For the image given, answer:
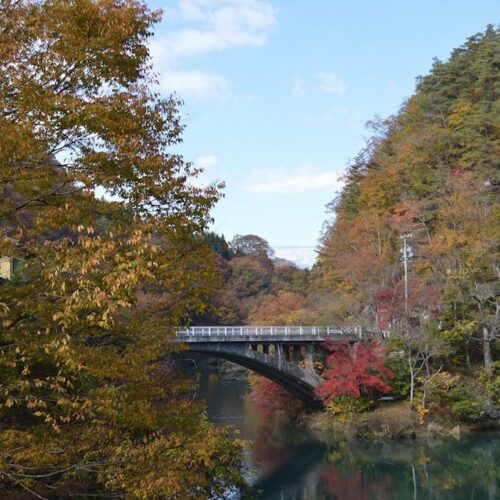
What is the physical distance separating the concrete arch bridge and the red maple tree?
1.81 meters

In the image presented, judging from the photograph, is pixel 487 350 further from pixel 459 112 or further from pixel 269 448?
pixel 459 112

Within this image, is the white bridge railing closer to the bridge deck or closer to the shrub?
the bridge deck

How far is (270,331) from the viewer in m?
32.5

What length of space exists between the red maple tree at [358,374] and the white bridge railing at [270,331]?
1.99m

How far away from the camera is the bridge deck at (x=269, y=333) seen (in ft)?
102

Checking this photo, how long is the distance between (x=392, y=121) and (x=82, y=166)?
4606 centimetres

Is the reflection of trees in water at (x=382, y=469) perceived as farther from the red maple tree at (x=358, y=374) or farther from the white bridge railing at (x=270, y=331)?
the white bridge railing at (x=270, y=331)

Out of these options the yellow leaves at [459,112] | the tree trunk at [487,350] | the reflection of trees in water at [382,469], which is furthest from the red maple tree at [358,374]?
the yellow leaves at [459,112]

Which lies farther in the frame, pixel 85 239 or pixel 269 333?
pixel 269 333

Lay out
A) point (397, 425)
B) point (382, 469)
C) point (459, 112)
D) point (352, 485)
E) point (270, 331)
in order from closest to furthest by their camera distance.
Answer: point (352, 485) < point (382, 469) < point (397, 425) < point (270, 331) < point (459, 112)

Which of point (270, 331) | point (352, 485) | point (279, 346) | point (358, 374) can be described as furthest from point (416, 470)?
point (270, 331)

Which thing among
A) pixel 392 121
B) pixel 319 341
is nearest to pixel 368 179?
pixel 392 121

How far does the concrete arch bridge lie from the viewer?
31.2 meters

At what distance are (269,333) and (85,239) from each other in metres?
27.5
